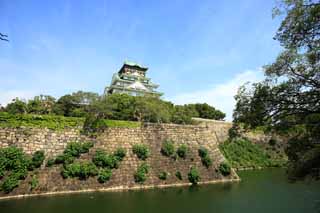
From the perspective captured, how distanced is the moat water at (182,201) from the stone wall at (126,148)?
99 cm

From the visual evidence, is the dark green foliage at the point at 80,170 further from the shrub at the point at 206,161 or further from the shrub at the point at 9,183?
the shrub at the point at 206,161

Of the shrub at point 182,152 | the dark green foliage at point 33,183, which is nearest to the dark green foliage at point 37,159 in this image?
the dark green foliage at point 33,183

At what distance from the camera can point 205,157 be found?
16766 mm

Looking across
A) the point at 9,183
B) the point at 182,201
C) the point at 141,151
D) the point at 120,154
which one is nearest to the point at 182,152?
the point at 141,151

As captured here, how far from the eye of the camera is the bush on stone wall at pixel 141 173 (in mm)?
14273

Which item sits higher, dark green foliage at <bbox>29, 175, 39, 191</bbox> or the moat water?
dark green foliage at <bbox>29, 175, 39, 191</bbox>

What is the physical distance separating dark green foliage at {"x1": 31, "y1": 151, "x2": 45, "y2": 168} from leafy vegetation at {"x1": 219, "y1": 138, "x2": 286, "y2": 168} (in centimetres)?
1737

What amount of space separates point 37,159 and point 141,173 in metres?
5.37

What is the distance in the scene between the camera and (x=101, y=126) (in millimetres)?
15398

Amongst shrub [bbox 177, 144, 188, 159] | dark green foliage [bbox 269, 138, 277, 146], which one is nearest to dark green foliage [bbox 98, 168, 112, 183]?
shrub [bbox 177, 144, 188, 159]

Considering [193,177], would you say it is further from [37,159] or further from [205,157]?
[37,159]

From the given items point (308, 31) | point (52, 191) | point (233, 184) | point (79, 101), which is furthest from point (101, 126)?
point (308, 31)

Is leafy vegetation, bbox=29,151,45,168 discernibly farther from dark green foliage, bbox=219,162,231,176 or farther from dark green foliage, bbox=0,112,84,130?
dark green foliage, bbox=219,162,231,176

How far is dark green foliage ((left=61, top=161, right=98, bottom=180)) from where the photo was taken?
1302 centimetres
